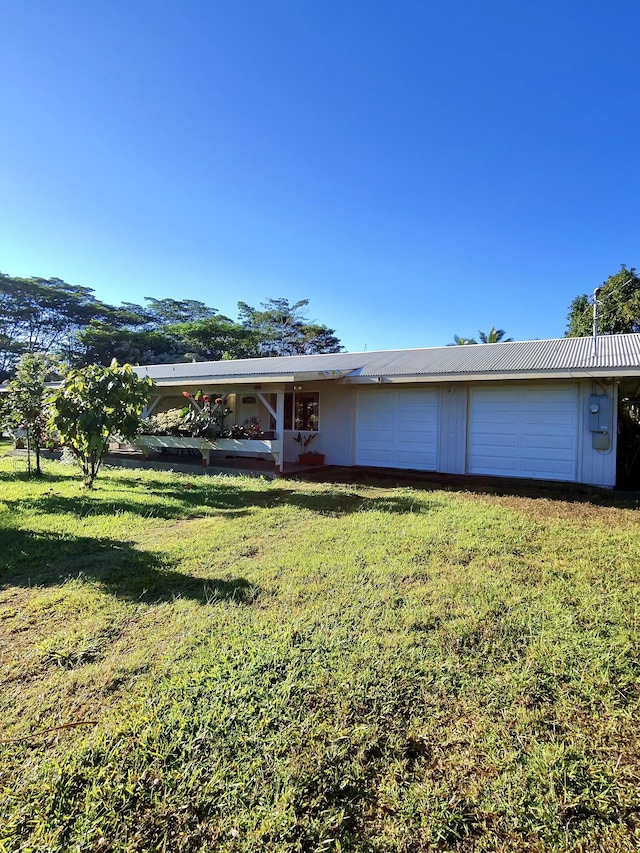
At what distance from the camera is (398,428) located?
11484 mm

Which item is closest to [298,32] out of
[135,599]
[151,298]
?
[135,599]

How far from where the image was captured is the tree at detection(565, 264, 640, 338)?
72.7ft

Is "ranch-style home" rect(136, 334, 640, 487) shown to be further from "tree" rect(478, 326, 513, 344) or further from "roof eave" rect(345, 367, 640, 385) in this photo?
"tree" rect(478, 326, 513, 344)

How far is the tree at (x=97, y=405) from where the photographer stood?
24.6 feet

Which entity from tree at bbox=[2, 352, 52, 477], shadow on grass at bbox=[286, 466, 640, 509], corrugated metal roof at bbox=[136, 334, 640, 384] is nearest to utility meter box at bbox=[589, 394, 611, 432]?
corrugated metal roof at bbox=[136, 334, 640, 384]

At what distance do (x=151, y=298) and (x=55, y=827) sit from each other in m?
48.4

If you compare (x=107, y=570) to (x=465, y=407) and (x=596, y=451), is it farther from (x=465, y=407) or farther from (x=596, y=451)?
(x=596, y=451)

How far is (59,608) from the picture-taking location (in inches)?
134

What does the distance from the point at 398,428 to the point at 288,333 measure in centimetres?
2892

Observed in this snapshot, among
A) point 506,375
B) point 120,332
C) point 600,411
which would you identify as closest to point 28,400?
point 506,375

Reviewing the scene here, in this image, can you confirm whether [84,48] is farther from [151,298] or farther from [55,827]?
[151,298]

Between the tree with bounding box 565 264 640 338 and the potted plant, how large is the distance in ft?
61.9

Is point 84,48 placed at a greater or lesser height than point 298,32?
lesser

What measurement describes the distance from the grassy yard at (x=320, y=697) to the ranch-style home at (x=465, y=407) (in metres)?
5.04
